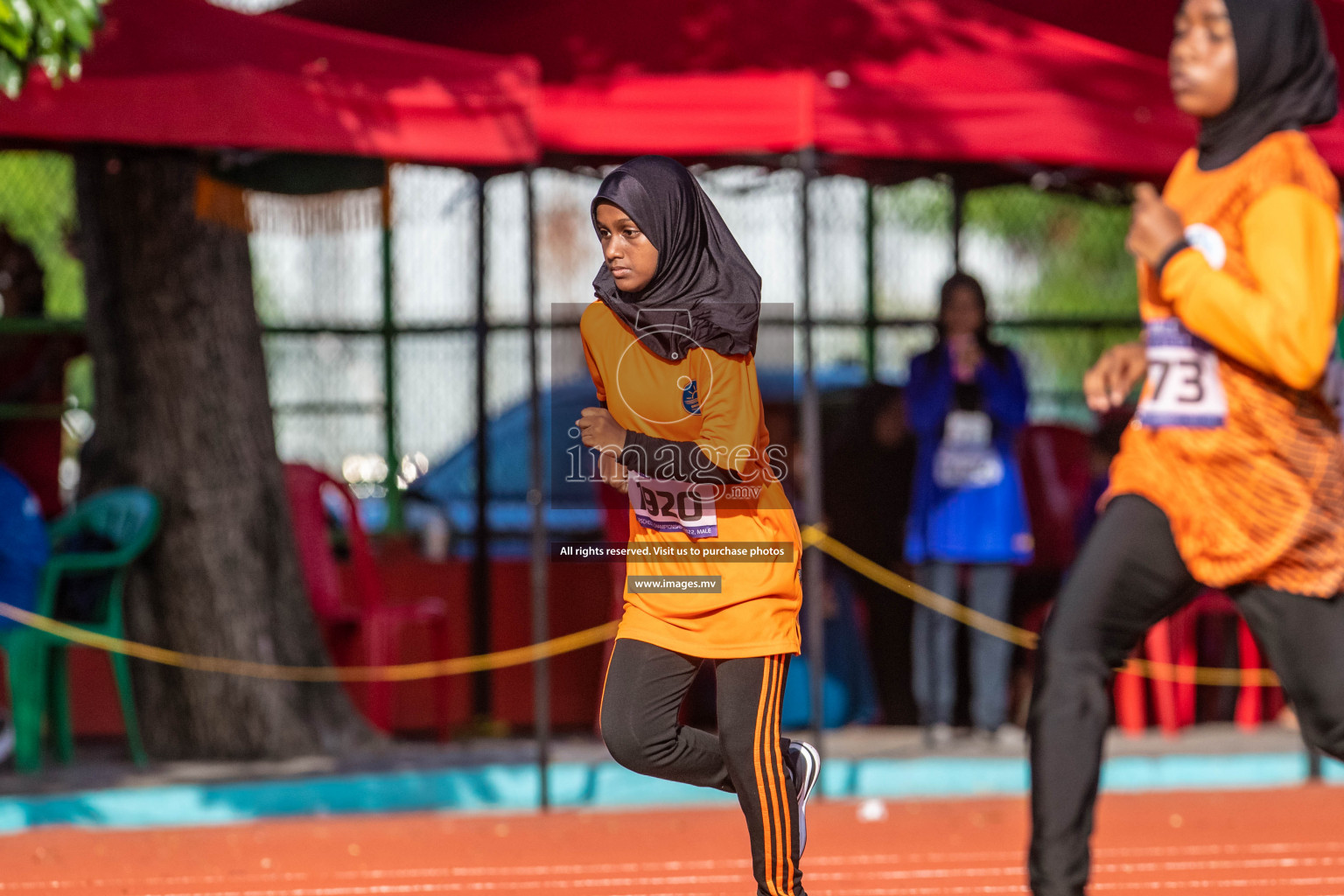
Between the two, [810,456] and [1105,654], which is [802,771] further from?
[810,456]

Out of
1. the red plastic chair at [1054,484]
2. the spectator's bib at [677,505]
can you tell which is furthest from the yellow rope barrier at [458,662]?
the spectator's bib at [677,505]

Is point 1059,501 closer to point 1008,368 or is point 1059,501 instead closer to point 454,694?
point 1008,368

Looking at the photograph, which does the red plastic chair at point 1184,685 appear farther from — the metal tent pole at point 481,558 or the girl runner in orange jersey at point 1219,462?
the girl runner in orange jersey at point 1219,462

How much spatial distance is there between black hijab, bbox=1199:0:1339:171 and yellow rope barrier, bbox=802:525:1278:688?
3989 millimetres

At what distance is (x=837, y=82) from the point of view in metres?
7.23

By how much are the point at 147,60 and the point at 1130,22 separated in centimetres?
471

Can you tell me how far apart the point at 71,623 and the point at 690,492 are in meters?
4.96

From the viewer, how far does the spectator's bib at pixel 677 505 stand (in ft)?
12.2

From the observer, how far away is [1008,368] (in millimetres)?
8125

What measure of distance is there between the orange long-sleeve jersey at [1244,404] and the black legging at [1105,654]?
5 centimetres

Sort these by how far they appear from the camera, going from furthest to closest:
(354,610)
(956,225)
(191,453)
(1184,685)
→ 1. (956,225)
2. (1184,685)
3. (354,610)
4. (191,453)


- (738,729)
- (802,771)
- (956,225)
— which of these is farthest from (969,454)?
(738,729)

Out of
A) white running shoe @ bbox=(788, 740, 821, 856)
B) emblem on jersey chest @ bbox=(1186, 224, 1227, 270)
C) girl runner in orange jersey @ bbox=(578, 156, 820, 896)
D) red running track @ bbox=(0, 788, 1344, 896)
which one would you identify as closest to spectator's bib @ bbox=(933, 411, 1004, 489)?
red running track @ bbox=(0, 788, 1344, 896)

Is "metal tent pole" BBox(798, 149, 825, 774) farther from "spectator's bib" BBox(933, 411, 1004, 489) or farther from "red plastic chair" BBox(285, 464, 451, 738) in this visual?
"red plastic chair" BBox(285, 464, 451, 738)
